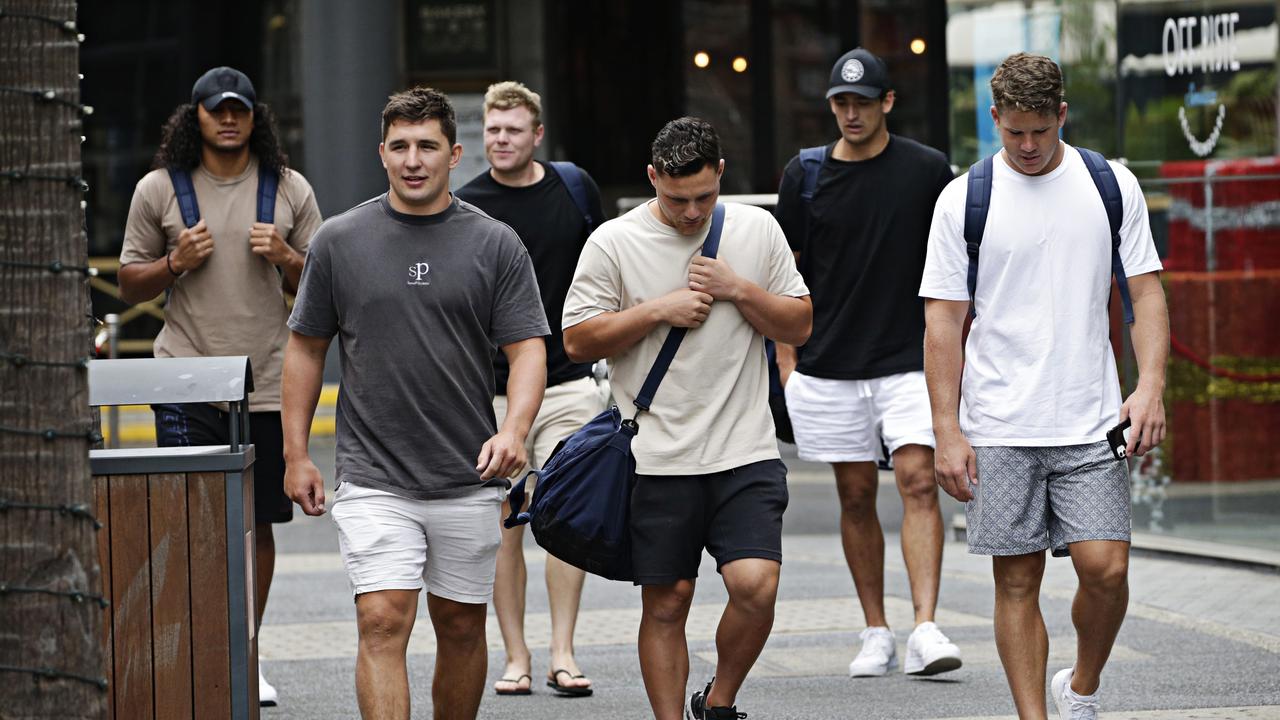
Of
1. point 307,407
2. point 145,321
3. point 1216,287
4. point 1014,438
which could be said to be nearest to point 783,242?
point 1014,438

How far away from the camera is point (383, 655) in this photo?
521cm

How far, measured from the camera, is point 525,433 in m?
5.33

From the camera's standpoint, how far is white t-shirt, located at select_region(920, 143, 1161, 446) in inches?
219

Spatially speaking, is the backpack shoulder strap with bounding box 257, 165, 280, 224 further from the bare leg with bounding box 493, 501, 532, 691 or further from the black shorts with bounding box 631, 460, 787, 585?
the black shorts with bounding box 631, 460, 787, 585

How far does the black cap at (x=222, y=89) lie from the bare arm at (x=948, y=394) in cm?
264

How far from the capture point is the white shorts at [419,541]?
5.25 meters

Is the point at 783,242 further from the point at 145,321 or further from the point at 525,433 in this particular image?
the point at 145,321

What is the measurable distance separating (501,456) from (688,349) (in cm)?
70

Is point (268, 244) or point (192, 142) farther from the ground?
point (192, 142)

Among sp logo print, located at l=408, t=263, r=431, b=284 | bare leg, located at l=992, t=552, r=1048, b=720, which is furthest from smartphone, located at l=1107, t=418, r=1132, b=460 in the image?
sp logo print, located at l=408, t=263, r=431, b=284

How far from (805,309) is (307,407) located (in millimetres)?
1496

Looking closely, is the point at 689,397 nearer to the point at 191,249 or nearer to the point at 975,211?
the point at 975,211

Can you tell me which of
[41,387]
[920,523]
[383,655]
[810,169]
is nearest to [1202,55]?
[810,169]

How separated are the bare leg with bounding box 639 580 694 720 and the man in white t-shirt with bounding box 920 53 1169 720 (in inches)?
34.8
